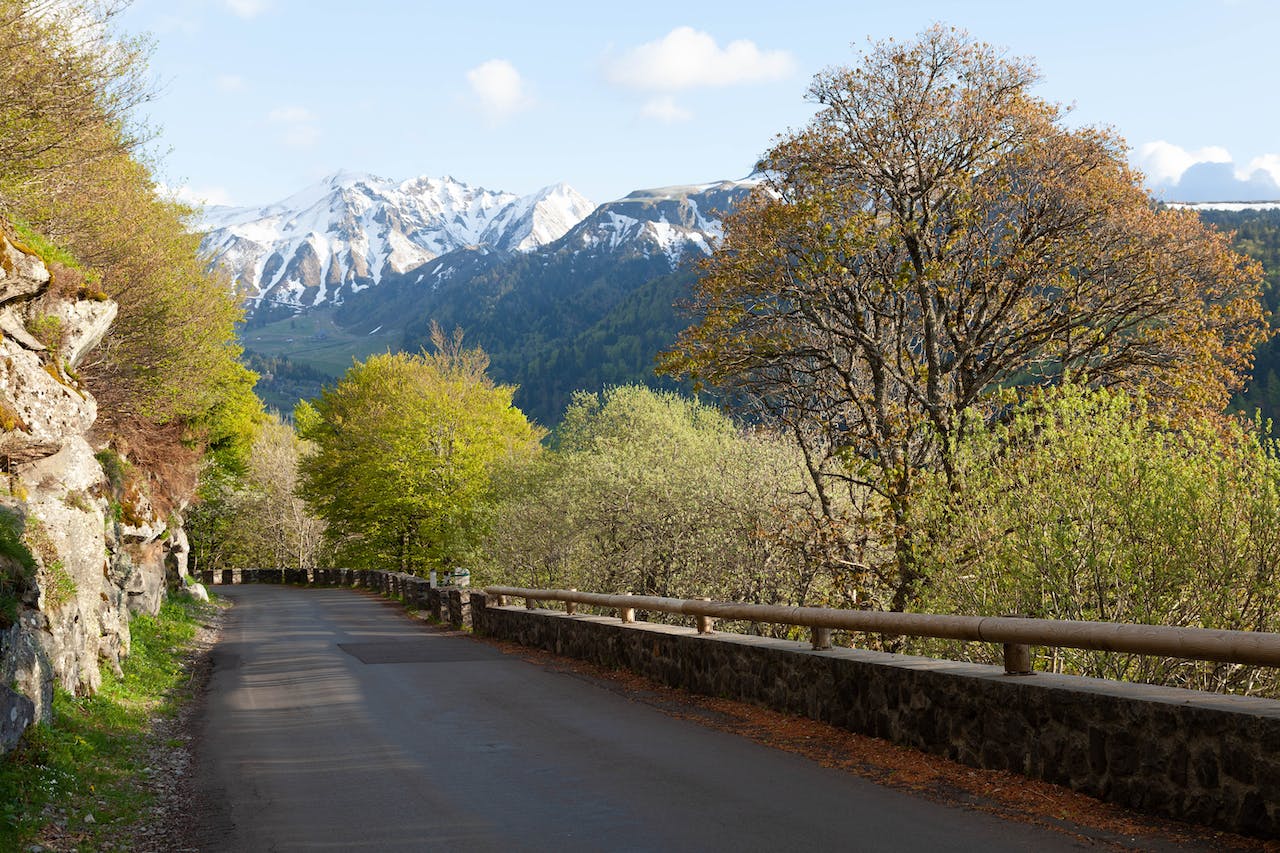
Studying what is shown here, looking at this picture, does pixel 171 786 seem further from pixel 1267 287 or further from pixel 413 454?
pixel 1267 287

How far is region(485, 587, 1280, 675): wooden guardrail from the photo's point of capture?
18.5 feet

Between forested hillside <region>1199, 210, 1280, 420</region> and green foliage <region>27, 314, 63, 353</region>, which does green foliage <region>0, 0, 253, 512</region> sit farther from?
forested hillside <region>1199, 210, 1280, 420</region>

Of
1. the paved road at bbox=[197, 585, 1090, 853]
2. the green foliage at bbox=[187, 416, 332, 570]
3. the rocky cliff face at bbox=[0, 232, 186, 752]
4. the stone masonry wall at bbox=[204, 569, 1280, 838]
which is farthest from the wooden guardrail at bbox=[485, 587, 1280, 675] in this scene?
the green foliage at bbox=[187, 416, 332, 570]

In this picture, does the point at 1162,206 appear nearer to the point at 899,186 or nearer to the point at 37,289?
the point at 899,186

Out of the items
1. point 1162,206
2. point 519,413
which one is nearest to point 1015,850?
point 1162,206

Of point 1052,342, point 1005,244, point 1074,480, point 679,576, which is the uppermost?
point 1005,244

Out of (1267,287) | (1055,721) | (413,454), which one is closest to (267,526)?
(413,454)

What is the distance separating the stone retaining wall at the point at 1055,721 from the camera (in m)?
5.45

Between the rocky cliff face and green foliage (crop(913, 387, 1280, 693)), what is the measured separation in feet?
32.0

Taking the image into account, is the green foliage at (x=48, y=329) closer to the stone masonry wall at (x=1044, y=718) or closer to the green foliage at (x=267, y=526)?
the stone masonry wall at (x=1044, y=718)

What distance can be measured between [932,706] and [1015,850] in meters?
2.46

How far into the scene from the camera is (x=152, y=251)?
76.3 ft

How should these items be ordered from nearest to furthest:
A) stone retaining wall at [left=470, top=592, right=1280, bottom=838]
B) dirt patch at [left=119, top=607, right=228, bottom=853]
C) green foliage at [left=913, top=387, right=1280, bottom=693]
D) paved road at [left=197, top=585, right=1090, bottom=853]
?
stone retaining wall at [left=470, top=592, right=1280, bottom=838], paved road at [left=197, top=585, right=1090, bottom=853], dirt patch at [left=119, top=607, right=228, bottom=853], green foliage at [left=913, top=387, right=1280, bottom=693]

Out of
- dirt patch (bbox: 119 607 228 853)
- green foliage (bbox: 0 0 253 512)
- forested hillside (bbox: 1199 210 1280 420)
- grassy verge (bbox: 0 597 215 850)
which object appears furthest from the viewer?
forested hillside (bbox: 1199 210 1280 420)
